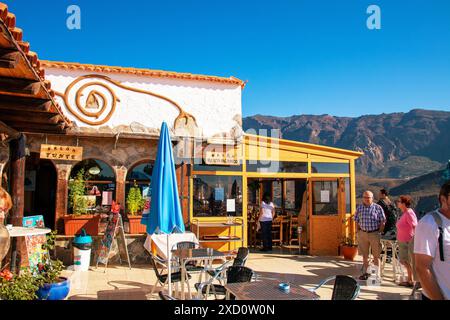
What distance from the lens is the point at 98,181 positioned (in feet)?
29.0

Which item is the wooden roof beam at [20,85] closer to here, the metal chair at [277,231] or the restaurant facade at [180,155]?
the restaurant facade at [180,155]

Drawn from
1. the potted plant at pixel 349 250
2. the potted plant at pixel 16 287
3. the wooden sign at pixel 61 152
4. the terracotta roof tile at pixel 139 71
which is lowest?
the potted plant at pixel 349 250

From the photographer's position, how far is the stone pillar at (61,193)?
27.3 feet

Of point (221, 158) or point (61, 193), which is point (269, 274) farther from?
point (61, 193)

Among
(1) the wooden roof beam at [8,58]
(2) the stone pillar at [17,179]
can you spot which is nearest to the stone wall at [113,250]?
(2) the stone pillar at [17,179]

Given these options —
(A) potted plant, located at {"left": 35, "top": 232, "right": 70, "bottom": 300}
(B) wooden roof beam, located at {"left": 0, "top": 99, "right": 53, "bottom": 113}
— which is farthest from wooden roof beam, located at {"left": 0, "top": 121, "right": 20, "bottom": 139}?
(A) potted plant, located at {"left": 35, "top": 232, "right": 70, "bottom": 300}

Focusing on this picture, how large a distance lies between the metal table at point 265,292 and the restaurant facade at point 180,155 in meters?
5.30

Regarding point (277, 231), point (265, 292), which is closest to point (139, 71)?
point (277, 231)

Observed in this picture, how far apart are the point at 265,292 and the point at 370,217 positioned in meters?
4.31

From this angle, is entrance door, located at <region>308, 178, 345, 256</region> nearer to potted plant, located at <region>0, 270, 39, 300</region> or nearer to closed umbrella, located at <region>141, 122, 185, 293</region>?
closed umbrella, located at <region>141, 122, 185, 293</region>

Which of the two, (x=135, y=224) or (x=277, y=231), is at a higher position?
(x=135, y=224)
